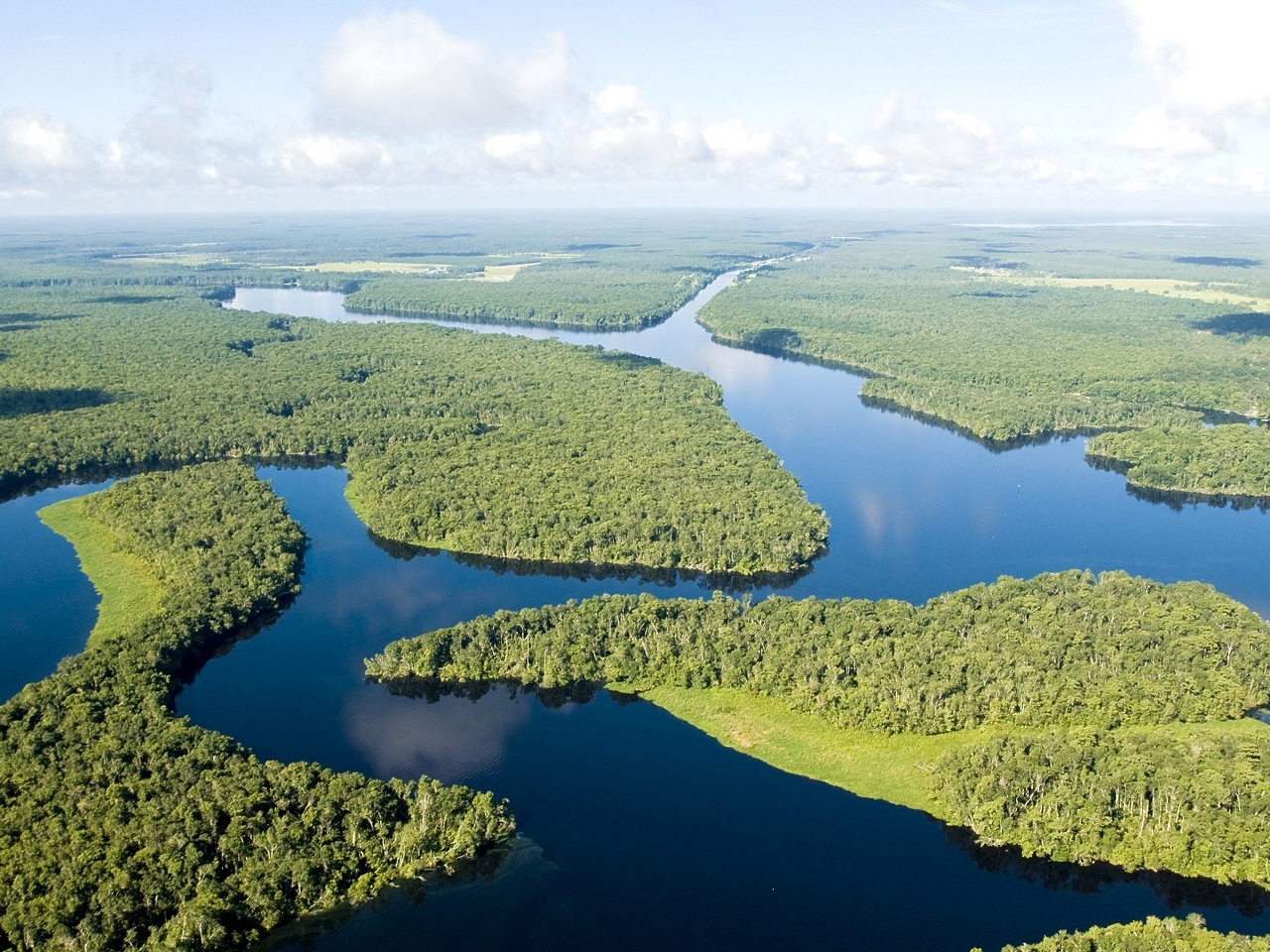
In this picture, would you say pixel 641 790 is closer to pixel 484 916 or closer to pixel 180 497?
pixel 484 916

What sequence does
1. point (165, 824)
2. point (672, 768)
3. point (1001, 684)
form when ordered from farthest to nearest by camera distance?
point (1001, 684)
point (672, 768)
point (165, 824)

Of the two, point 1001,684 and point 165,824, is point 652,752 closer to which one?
point 1001,684

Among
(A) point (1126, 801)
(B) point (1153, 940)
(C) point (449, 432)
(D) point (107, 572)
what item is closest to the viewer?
(B) point (1153, 940)

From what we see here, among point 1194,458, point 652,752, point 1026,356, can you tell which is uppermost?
point 1026,356

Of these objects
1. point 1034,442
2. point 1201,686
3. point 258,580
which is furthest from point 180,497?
point 1034,442

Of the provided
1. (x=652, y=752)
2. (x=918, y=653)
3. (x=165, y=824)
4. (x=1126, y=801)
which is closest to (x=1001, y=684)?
(x=918, y=653)
